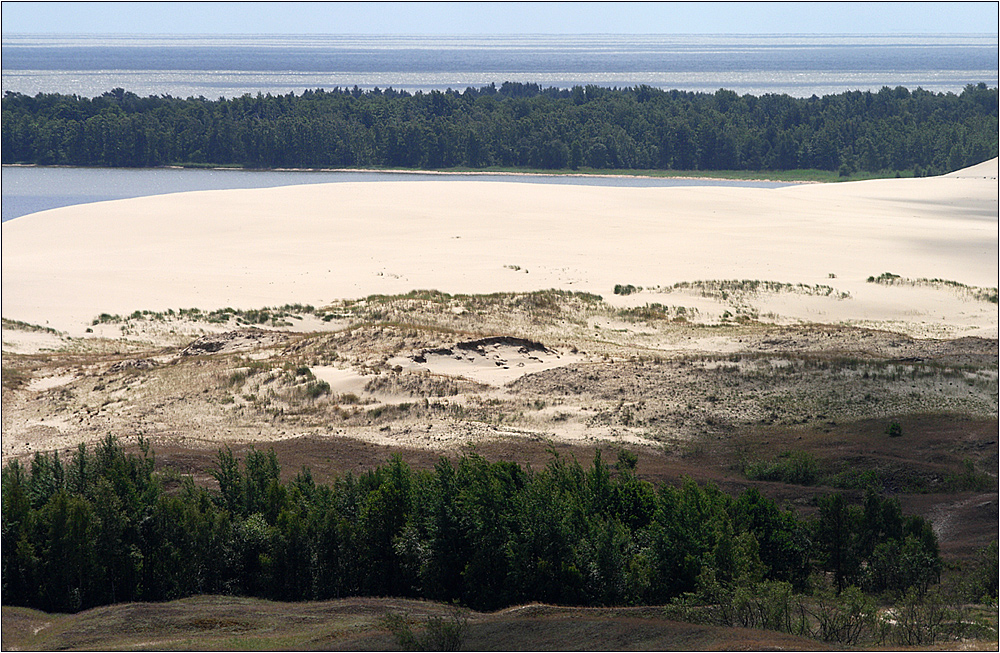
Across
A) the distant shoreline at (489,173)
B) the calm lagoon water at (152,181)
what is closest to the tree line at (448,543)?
the calm lagoon water at (152,181)

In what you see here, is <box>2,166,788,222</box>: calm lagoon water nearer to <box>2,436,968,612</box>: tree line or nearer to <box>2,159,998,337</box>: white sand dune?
<box>2,159,998,337</box>: white sand dune

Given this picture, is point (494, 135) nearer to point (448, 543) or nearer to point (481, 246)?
point (481, 246)

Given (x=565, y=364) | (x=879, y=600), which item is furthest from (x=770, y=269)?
(x=879, y=600)

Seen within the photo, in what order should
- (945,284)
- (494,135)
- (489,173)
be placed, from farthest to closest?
(494,135) < (489,173) < (945,284)

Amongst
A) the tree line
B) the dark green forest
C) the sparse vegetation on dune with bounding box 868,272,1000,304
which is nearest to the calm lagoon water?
the dark green forest

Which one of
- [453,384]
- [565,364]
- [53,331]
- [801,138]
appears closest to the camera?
[453,384]

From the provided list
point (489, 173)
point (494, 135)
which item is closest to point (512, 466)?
point (489, 173)

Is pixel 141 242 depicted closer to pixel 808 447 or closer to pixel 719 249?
pixel 719 249
